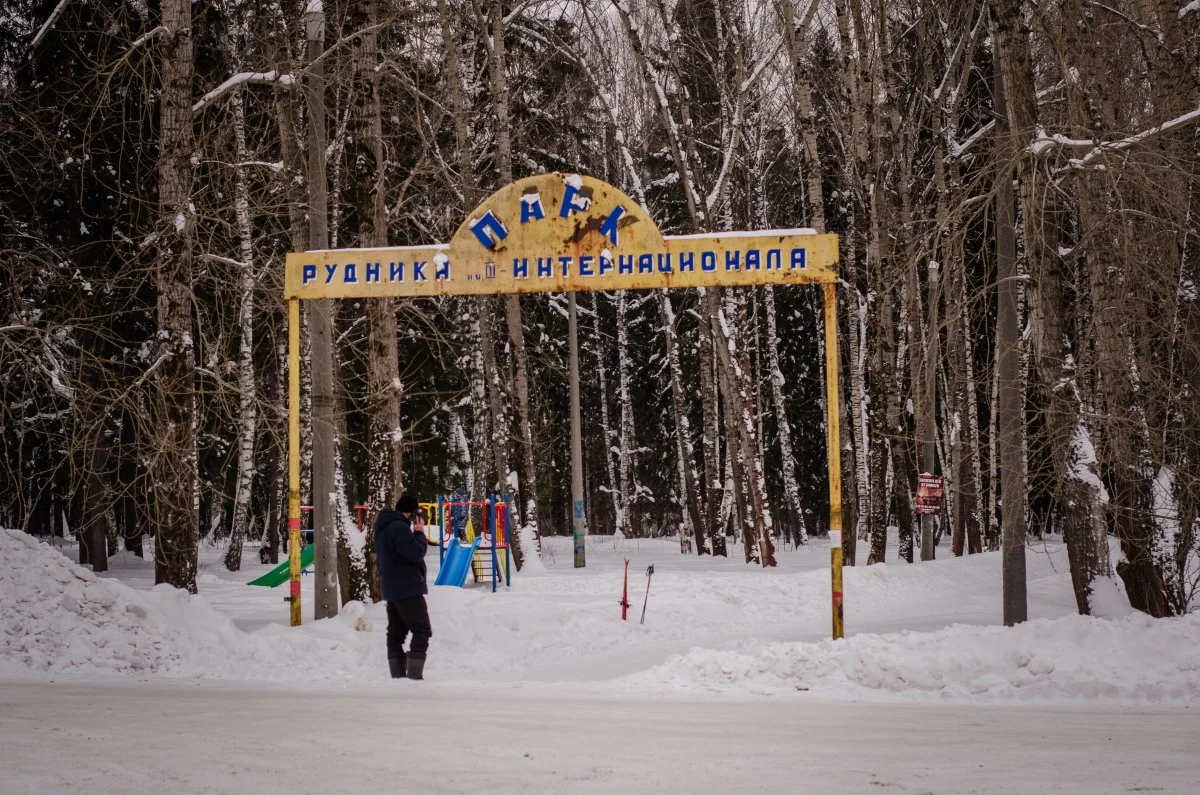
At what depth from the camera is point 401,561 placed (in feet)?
37.5

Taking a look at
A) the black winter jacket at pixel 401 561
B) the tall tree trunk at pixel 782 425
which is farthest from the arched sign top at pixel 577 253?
the tall tree trunk at pixel 782 425

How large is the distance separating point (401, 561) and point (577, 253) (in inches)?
140

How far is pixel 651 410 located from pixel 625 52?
74.3ft

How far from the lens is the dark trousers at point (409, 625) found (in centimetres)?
1145

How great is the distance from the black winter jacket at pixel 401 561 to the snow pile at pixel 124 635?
1472 mm

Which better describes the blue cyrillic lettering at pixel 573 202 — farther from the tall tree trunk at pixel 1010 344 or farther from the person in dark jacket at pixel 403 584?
the tall tree trunk at pixel 1010 344

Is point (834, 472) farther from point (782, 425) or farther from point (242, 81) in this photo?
point (782, 425)

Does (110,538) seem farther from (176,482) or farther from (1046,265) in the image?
(1046,265)

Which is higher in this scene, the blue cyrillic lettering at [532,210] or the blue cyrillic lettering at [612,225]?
the blue cyrillic lettering at [532,210]

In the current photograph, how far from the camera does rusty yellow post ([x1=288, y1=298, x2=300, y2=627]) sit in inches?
524

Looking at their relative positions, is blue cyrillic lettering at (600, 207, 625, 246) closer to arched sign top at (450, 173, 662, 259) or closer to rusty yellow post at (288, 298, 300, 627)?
arched sign top at (450, 173, 662, 259)

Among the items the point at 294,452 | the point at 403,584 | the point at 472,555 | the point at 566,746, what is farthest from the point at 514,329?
the point at 566,746

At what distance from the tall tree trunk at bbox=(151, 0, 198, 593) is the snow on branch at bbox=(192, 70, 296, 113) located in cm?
23

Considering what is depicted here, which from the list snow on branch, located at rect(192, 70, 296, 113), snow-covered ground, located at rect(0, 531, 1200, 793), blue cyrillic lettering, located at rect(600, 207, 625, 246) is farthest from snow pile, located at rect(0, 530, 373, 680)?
snow on branch, located at rect(192, 70, 296, 113)
